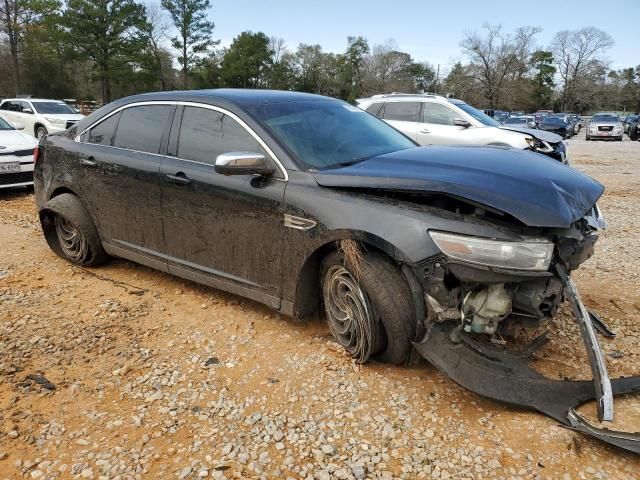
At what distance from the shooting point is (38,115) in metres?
15.8

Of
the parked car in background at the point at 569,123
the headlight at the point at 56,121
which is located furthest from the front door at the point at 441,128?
the parked car in background at the point at 569,123

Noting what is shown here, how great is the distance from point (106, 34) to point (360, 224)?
47506 mm

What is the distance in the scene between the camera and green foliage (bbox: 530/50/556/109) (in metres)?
73.2

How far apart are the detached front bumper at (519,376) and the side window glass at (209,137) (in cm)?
168

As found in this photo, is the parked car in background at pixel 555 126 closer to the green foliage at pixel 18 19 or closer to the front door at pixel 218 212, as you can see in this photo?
the front door at pixel 218 212

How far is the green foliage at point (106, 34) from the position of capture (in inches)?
1603

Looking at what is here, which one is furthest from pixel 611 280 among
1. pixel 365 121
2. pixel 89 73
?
pixel 89 73

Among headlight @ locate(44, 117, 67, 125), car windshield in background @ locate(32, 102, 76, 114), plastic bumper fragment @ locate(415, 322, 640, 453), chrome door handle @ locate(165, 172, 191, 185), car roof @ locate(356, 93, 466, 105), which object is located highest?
car roof @ locate(356, 93, 466, 105)

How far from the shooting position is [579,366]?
117 inches

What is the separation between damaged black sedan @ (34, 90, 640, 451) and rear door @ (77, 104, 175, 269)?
0.05ft

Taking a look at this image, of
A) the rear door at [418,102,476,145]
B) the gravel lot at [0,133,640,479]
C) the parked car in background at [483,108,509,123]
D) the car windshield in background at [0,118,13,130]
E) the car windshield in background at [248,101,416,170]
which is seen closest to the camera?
the gravel lot at [0,133,640,479]

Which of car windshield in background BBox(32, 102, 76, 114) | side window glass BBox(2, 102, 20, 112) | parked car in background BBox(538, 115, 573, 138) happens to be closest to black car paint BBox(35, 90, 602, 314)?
car windshield in background BBox(32, 102, 76, 114)

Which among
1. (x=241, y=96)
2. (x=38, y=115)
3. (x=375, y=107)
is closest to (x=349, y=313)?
(x=241, y=96)

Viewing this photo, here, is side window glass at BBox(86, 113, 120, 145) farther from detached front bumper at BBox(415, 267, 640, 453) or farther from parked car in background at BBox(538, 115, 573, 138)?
parked car in background at BBox(538, 115, 573, 138)
